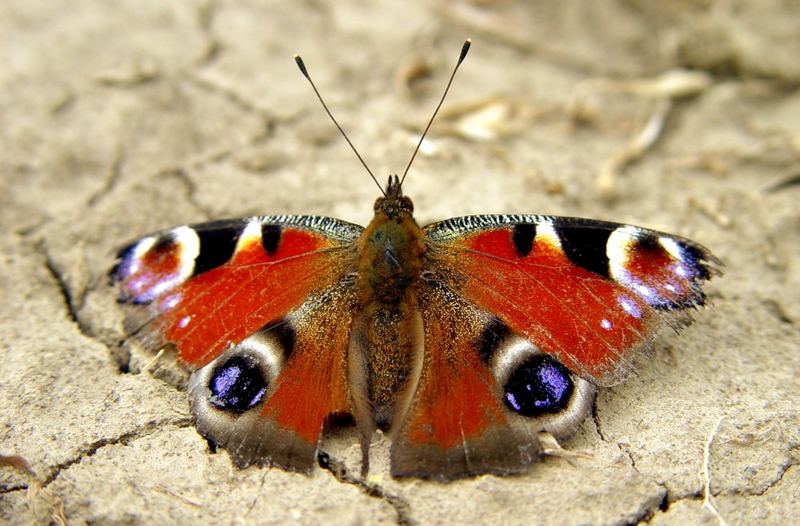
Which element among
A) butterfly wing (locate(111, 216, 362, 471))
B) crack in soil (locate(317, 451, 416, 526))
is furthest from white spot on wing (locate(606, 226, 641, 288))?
crack in soil (locate(317, 451, 416, 526))

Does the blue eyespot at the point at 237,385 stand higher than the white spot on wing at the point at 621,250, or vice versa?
the white spot on wing at the point at 621,250

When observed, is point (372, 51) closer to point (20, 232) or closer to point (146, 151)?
point (146, 151)

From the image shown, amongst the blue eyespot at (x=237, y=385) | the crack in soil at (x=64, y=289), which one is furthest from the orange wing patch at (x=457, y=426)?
the crack in soil at (x=64, y=289)

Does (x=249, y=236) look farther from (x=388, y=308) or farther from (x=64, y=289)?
(x=64, y=289)

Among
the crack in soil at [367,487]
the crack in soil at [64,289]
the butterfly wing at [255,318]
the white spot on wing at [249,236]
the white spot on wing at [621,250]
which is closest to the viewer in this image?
the crack in soil at [367,487]

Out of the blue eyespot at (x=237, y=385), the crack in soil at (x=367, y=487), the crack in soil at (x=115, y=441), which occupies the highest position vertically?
the blue eyespot at (x=237, y=385)

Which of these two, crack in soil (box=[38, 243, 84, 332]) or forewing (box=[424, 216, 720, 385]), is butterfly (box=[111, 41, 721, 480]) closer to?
forewing (box=[424, 216, 720, 385])

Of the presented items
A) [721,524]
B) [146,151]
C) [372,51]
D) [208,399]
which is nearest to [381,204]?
[208,399]

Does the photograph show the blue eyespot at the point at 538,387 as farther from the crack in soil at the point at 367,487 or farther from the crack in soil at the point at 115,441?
the crack in soil at the point at 115,441
